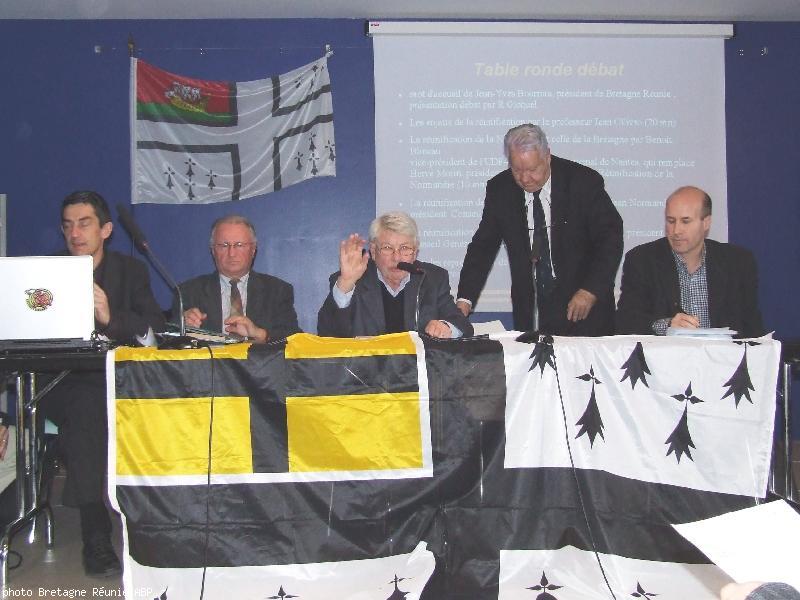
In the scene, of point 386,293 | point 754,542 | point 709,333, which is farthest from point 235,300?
point 754,542

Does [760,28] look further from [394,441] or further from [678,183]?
[394,441]

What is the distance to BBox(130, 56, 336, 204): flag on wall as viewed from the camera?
4.80 meters

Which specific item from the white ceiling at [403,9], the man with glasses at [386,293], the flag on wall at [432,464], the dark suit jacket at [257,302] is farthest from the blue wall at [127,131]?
the flag on wall at [432,464]

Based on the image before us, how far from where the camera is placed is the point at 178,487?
2246 mm

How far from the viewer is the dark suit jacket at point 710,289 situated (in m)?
3.14

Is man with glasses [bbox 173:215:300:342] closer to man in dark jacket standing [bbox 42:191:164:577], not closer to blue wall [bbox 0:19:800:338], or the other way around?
man in dark jacket standing [bbox 42:191:164:577]

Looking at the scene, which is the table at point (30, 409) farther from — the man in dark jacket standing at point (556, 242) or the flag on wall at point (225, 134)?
the flag on wall at point (225, 134)

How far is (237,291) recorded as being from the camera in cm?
345

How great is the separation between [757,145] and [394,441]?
12.9ft

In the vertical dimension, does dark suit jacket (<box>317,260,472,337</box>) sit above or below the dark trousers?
above

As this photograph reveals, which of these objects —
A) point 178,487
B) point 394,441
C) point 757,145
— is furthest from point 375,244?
point 757,145

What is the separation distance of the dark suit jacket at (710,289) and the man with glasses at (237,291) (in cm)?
142

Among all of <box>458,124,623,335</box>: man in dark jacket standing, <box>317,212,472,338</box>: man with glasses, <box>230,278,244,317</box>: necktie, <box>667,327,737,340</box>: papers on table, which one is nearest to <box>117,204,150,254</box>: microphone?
<box>317,212,472,338</box>: man with glasses

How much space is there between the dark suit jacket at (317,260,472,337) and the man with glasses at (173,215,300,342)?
41 cm
